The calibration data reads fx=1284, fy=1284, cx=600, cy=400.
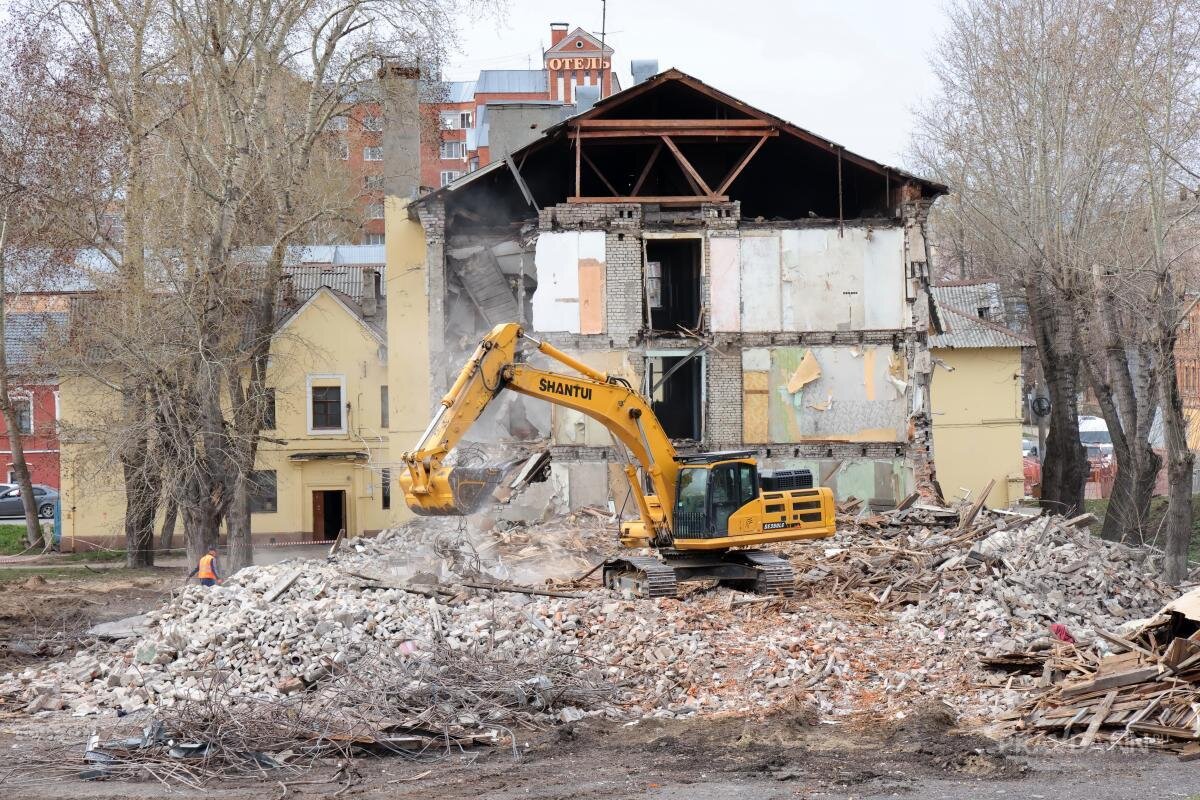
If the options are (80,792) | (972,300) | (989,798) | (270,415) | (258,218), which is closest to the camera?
(989,798)

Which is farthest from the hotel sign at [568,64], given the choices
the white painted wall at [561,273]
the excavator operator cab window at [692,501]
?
the excavator operator cab window at [692,501]

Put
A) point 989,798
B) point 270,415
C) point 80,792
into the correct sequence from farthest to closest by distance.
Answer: point 270,415 < point 80,792 < point 989,798

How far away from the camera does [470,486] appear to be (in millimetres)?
21203

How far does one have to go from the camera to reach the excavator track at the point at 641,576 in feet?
57.0

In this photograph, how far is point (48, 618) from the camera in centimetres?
2200

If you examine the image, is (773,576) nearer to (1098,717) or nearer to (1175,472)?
(1098,717)

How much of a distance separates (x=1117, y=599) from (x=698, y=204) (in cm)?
1209

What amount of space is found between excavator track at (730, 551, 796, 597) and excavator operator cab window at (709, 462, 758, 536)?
99cm

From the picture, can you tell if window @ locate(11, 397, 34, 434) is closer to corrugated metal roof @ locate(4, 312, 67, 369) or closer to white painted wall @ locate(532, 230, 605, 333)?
corrugated metal roof @ locate(4, 312, 67, 369)

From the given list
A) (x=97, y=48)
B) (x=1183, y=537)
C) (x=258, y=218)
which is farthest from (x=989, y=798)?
(x=97, y=48)

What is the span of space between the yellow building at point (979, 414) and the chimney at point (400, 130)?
2054 centimetres

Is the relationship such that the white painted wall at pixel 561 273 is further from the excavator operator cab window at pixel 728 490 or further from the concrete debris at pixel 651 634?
the excavator operator cab window at pixel 728 490

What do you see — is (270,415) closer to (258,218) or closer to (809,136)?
(258,218)

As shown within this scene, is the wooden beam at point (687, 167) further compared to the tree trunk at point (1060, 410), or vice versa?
the tree trunk at point (1060, 410)
